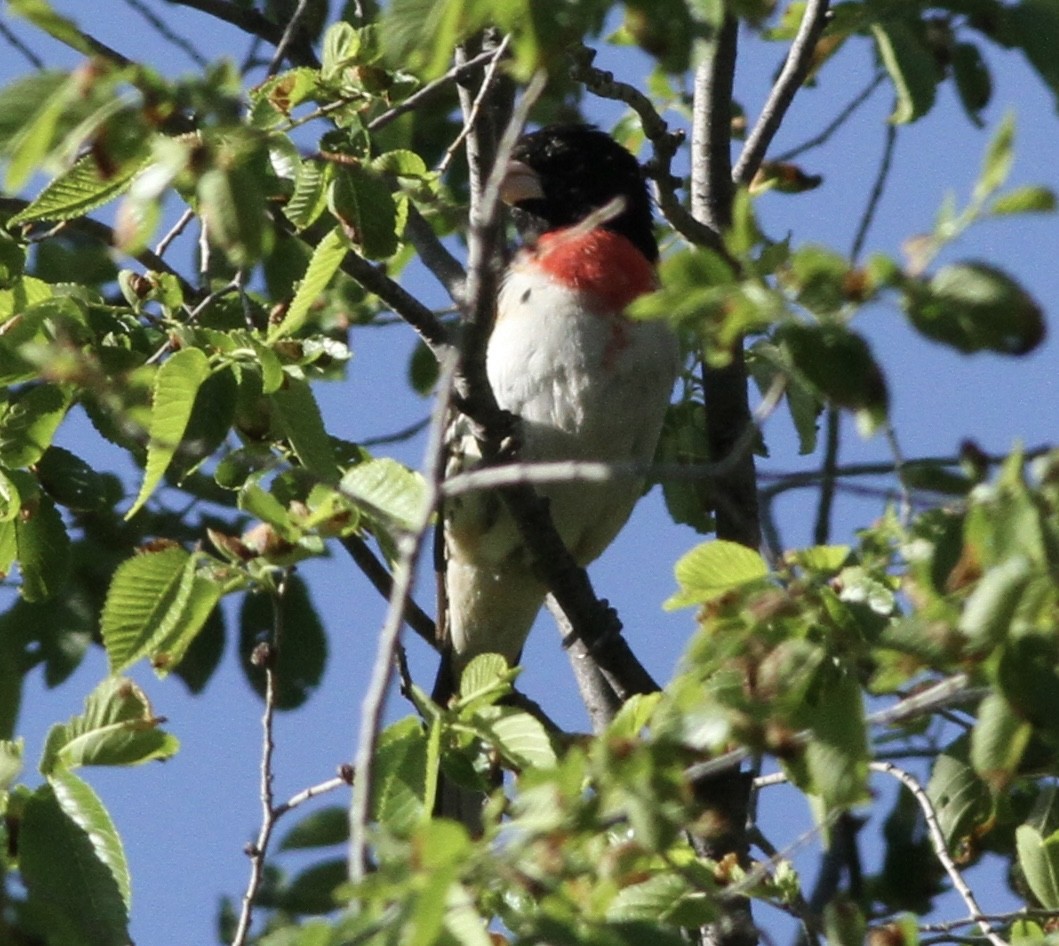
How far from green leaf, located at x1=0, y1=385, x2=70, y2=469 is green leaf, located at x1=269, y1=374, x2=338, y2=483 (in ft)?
1.43

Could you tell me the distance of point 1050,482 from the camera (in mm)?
2125

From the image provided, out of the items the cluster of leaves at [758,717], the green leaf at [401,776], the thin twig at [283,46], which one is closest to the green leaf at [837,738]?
the cluster of leaves at [758,717]

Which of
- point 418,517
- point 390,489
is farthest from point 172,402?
point 418,517

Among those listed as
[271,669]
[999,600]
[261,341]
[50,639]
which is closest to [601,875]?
[999,600]

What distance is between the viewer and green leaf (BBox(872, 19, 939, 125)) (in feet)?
9.79

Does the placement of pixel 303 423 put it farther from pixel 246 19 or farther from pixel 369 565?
pixel 246 19

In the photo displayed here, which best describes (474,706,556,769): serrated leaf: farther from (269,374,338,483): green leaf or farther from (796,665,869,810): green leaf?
(796,665,869,810): green leaf

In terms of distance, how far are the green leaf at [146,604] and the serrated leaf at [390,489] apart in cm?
30

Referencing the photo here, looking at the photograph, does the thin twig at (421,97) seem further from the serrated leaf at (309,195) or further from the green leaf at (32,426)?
the green leaf at (32,426)

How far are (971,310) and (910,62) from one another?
101 cm

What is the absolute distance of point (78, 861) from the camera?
279 cm

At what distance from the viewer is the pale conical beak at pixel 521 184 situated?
575 cm

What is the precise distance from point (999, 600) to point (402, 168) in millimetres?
1984

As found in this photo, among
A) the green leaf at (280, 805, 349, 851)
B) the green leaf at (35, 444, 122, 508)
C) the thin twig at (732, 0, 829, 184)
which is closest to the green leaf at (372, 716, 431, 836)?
the green leaf at (280, 805, 349, 851)
